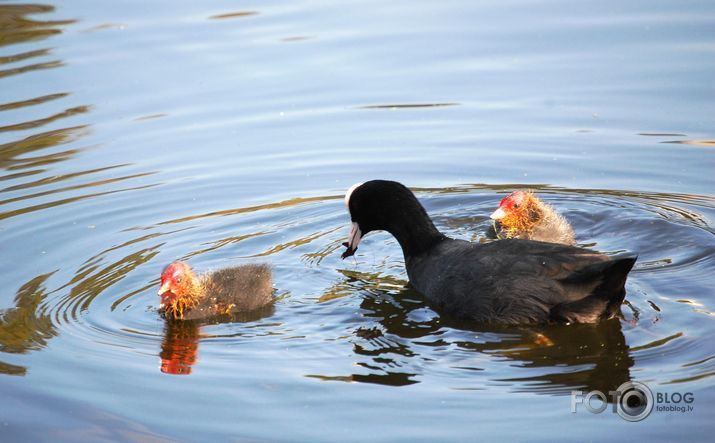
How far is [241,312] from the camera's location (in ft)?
24.9

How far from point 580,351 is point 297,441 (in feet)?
6.41

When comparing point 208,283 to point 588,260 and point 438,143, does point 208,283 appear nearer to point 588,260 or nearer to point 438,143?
point 588,260

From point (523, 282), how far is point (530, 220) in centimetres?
166

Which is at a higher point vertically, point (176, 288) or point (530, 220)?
point (530, 220)

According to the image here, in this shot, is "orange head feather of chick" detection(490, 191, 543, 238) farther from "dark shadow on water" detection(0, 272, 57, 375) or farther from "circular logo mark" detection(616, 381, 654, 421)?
"dark shadow on water" detection(0, 272, 57, 375)

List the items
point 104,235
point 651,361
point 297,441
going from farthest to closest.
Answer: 1. point 104,235
2. point 651,361
3. point 297,441

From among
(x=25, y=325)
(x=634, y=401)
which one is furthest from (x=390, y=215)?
(x=634, y=401)

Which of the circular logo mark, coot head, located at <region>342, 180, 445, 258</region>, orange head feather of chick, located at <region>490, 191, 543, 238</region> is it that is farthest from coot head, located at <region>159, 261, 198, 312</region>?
the circular logo mark

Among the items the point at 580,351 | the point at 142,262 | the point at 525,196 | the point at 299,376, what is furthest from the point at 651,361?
the point at 142,262

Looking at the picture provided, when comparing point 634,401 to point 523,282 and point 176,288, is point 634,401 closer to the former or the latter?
point 523,282

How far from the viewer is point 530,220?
854cm

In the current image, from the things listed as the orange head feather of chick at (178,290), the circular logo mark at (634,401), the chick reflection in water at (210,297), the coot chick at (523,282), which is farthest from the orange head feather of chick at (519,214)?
the circular logo mark at (634,401)

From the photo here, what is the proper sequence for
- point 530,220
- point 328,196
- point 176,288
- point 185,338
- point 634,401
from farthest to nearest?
point 328,196 < point 530,220 < point 176,288 < point 185,338 < point 634,401

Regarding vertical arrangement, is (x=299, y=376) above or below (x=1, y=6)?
below
